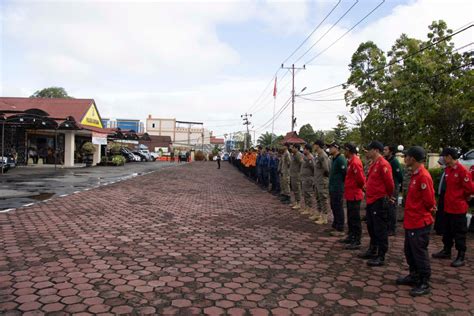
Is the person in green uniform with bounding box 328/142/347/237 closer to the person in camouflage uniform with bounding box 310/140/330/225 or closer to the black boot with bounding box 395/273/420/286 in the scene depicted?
the person in camouflage uniform with bounding box 310/140/330/225

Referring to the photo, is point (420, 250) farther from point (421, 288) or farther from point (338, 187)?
point (338, 187)

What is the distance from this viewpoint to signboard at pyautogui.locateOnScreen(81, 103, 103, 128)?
1105 inches

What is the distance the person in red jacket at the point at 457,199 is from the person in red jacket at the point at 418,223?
1223 millimetres

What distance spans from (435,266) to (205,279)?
3.04 meters

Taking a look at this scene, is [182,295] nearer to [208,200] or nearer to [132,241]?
[132,241]

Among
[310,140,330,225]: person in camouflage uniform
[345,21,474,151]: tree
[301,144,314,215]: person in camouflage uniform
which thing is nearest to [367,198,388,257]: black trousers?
[310,140,330,225]: person in camouflage uniform

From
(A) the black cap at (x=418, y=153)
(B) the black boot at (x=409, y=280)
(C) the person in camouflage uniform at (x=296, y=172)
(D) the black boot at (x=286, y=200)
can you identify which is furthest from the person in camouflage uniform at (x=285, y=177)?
(B) the black boot at (x=409, y=280)

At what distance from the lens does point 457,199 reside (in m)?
5.27

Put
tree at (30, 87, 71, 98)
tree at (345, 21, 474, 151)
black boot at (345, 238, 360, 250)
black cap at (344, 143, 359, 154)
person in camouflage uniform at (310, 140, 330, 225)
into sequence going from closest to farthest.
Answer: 1. black boot at (345, 238, 360, 250)
2. black cap at (344, 143, 359, 154)
3. person in camouflage uniform at (310, 140, 330, 225)
4. tree at (345, 21, 474, 151)
5. tree at (30, 87, 71, 98)

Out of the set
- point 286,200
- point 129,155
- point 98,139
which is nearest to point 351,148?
point 286,200

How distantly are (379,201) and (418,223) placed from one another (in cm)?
84

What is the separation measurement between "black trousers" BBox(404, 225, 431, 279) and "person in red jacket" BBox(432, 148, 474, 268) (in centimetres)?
127

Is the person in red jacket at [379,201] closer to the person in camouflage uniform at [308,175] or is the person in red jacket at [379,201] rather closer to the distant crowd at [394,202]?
the distant crowd at [394,202]

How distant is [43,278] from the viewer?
4.23 meters
